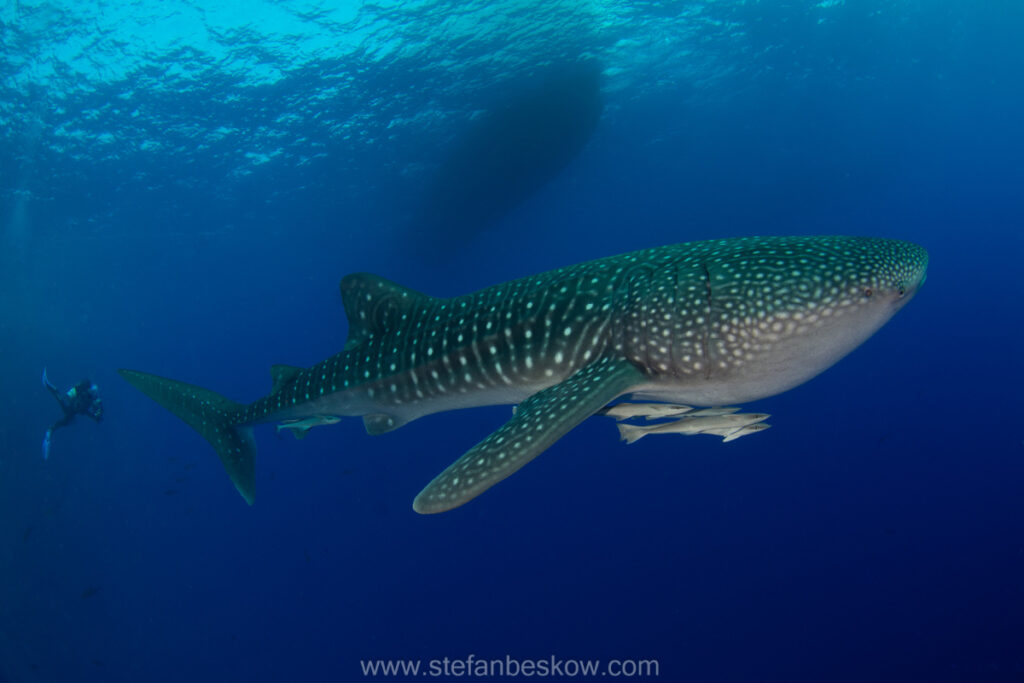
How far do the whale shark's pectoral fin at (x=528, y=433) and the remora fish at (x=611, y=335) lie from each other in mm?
11

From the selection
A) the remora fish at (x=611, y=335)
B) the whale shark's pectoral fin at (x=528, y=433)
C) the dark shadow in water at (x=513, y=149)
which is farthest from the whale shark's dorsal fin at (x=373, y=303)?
the dark shadow in water at (x=513, y=149)

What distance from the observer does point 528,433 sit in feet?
11.5

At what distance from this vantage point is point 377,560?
21969 millimetres

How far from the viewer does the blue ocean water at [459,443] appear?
54.3 feet

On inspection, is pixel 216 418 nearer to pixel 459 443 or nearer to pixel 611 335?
pixel 611 335

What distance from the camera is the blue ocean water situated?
16.5 meters

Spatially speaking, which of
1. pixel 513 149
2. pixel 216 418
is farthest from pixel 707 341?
pixel 513 149

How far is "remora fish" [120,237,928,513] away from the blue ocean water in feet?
46.6

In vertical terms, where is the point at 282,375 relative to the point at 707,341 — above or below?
above

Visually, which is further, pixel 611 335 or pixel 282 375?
pixel 282 375

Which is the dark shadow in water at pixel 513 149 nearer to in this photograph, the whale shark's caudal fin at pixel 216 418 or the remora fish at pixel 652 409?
the whale shark's caudal fin at pixel 216 418

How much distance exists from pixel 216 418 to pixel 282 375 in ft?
3.51

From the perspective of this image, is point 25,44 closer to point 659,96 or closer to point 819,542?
point 659,96

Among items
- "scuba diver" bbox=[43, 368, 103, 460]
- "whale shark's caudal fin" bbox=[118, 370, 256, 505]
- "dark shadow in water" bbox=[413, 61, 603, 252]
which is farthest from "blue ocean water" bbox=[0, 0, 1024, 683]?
"whale shark's caudal fin" bbox=[118, 370, 256, 505]
